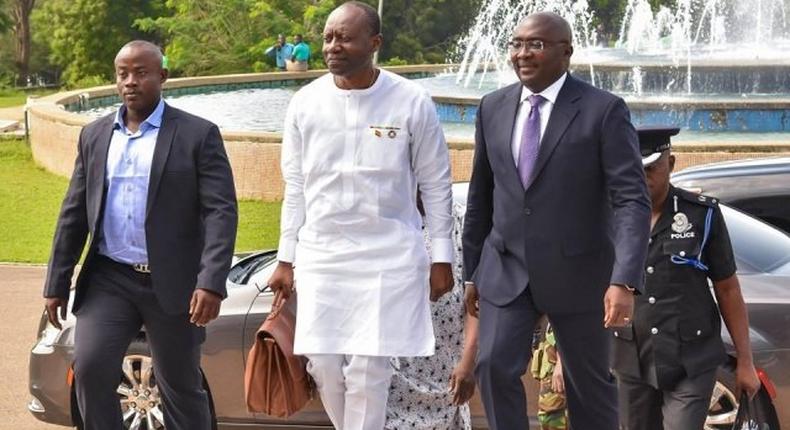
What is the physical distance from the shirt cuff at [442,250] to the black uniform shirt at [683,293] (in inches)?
26.7

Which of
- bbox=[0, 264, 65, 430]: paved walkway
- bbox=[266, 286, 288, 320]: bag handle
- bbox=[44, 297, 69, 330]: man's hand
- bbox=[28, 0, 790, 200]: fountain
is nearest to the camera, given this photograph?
bbox=[266, 286, 288, 320]: bag handle

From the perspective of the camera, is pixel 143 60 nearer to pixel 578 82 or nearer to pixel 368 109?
pixel 368 109

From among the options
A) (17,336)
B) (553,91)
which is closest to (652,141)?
(553,91)

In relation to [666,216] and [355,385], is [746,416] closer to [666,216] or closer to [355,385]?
[666,216]

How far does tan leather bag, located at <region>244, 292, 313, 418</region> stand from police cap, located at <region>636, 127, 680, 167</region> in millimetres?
1358

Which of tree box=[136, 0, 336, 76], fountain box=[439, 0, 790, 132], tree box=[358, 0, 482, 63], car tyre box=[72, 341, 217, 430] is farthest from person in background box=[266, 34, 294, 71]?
car tyre box=[72, 341, 217, 430]

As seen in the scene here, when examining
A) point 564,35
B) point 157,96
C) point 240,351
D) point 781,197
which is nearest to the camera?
point 564,35

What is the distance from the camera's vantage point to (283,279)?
5086 millimetres

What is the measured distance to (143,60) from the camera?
538 cm

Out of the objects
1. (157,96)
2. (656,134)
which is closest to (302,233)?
(157,96)

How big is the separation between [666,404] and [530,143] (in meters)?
1.03

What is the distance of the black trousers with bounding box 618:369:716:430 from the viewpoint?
488cm

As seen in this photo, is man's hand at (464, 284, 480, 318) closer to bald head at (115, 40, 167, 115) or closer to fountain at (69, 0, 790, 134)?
bald head at (115, 40, 167, 115)

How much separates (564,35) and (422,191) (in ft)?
2.48
